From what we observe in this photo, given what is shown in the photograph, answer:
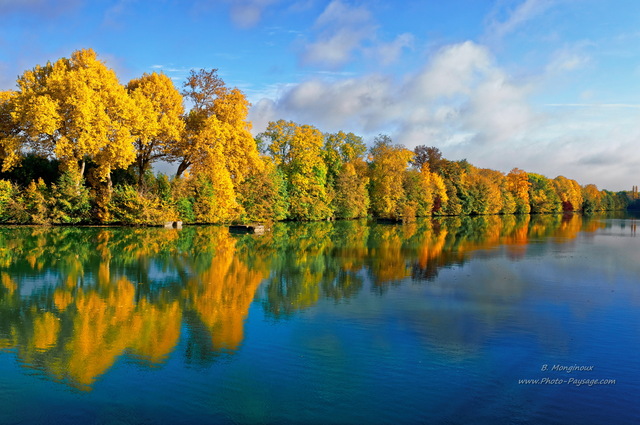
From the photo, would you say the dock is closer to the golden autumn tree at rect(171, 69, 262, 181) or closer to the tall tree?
the golden autumn tree at rect(171, 69, 262, 181)

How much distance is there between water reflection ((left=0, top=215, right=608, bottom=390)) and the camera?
25.7ft

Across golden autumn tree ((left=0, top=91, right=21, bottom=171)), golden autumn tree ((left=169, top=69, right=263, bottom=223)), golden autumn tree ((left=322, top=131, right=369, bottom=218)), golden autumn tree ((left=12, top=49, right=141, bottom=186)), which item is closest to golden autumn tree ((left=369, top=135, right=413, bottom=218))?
golden autumn tree ((left=322, top=131, right=369, bottom=218))

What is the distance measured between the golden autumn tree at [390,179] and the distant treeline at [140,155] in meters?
3.43

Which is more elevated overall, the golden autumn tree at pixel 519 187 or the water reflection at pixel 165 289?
the golden autumn tree at pixel 519 187

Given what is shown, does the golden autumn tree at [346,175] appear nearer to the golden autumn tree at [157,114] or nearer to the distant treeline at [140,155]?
the distant treeline at [140,155]

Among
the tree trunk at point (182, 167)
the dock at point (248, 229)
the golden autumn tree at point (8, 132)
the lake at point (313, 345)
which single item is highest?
the golden autumn tree at point (8, 132)

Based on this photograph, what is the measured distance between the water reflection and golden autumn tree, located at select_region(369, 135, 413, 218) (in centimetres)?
3250

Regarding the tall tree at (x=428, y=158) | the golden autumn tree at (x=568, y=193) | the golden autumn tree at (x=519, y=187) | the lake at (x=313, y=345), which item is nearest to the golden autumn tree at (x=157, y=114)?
the lake at (x=313, y=345)

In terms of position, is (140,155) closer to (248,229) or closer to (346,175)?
(248,229)

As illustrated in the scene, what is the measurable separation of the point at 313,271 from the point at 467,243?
47.8 ft

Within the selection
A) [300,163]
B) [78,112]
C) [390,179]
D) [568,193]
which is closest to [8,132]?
[78,112]

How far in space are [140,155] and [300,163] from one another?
1740 cm

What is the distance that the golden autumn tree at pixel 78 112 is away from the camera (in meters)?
30.9

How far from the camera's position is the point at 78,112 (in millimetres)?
31172
